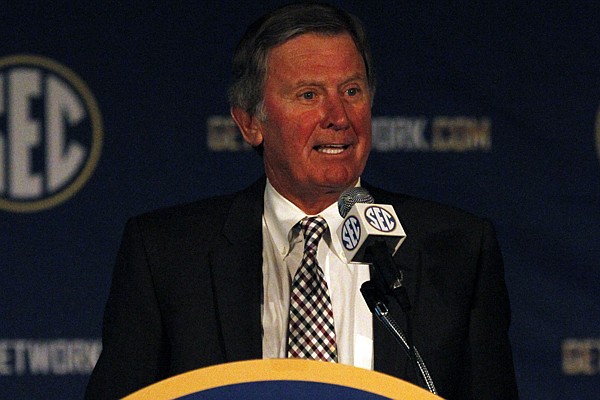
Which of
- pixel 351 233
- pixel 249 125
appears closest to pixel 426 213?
pixel 249 125

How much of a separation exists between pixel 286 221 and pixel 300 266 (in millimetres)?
100

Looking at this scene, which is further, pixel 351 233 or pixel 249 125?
pixel 249 125

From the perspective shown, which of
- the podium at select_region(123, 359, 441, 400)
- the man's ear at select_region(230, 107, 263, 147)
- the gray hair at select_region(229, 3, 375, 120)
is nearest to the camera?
the podium at select_region(123, 359, 441, 400)

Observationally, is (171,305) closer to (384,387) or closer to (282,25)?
(282,25)

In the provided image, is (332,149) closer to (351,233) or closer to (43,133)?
(351,233)

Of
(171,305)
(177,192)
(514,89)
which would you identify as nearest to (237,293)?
(171,305)

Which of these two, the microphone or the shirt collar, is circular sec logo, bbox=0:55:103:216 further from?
the microphone

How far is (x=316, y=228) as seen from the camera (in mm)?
2184

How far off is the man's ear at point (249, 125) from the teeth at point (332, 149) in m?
0.15

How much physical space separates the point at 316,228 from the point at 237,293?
17cm

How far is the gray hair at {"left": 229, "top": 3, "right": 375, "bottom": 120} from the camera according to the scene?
2170 mm

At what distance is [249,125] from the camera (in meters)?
2.29

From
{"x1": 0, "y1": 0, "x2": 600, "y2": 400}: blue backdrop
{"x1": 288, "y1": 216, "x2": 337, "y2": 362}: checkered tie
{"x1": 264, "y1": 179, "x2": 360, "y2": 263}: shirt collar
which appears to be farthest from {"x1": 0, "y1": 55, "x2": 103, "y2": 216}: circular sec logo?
{"x1": 288, "y1": 216, "x2": 337, "y2": 362}: checkered tie

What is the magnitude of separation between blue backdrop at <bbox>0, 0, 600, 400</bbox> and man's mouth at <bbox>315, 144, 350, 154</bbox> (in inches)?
25.8
